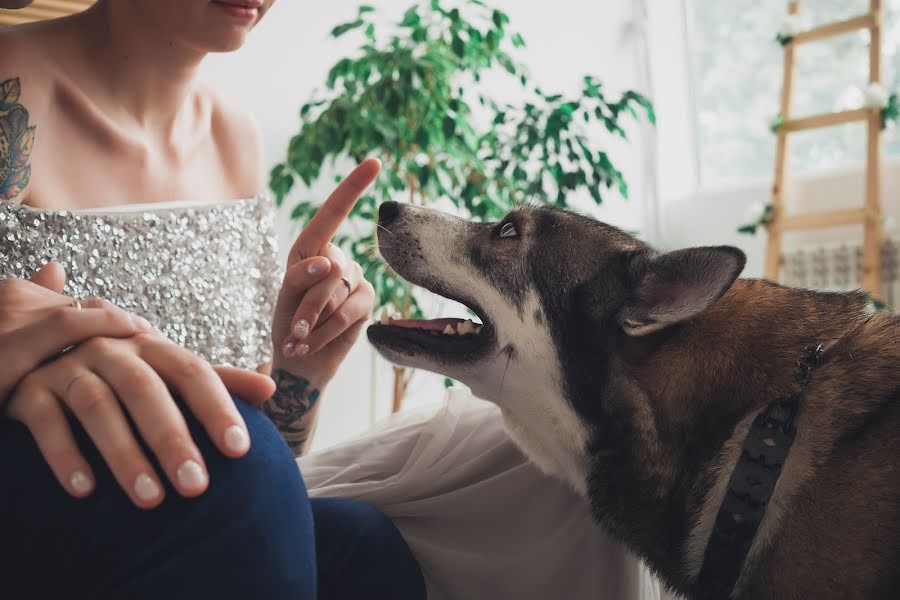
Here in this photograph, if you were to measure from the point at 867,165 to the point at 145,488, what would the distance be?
423 centimetres

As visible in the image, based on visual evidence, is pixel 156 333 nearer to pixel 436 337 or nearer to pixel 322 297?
pixel 322 297

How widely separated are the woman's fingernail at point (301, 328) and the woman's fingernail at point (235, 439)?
52 cm

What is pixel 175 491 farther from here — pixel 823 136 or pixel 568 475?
pixel 823 136

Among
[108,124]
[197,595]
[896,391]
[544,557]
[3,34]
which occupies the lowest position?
[544,557]

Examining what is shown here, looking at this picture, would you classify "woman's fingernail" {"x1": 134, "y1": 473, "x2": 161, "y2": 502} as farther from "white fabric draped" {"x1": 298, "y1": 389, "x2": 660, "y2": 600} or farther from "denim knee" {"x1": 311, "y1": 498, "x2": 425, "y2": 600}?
"white fabric draped" {"x1": 298, "y1": 389, "x2": 660, "y2": 600}

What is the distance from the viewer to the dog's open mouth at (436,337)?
1192 mm

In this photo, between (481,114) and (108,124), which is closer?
(108,124)

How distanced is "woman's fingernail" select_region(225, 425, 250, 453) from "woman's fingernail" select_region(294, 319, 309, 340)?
1.70 feet

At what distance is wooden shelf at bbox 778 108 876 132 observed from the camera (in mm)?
4039

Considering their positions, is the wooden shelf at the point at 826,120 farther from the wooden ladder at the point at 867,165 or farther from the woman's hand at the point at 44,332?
the woman's hand at the point at 44,332

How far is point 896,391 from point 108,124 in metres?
1.09

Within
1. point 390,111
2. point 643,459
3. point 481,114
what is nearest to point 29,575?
point 643,459

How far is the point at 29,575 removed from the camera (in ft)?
1.59

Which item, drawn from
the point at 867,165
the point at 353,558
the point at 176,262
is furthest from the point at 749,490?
the point at 867,165
